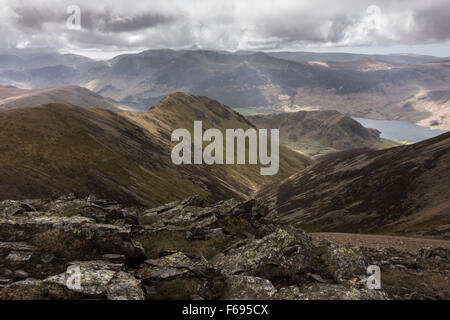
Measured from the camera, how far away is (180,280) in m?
16.4

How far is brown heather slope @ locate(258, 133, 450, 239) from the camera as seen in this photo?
63781 mm

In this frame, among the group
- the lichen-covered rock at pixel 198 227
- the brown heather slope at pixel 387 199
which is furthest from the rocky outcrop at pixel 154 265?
the brown heather slope at pixel 387 199

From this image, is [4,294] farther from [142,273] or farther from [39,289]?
[142,273]

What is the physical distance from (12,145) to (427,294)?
101 m

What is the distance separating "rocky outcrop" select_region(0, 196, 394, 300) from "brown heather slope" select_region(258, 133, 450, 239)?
2942 centimetres

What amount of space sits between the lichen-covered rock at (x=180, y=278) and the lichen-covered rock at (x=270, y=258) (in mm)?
1803

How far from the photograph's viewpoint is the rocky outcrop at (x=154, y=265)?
14.8 m

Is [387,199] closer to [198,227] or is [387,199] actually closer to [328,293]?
[198,227]

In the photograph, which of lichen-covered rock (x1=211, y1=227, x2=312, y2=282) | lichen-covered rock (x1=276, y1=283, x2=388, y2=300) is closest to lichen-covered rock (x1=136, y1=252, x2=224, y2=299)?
lichen-covered rock (x1=211, y1=227, x2=312, y2=282)

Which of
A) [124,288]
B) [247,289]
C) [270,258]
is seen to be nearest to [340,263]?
[270,258]

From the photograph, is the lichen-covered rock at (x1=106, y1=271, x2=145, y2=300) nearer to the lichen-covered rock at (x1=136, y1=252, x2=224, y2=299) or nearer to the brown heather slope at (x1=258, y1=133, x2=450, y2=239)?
the lichen-covered rock at (x1=136, y1=252, x2=224, y2=299)

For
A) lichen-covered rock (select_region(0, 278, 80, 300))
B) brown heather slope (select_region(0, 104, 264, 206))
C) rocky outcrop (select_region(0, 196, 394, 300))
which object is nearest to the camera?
lichen-covered rock (select_region(0, 278, 80, 300))

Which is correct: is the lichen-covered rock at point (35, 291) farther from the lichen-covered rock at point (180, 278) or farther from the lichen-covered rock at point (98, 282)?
the lichen-covered rock at point (180, 278)

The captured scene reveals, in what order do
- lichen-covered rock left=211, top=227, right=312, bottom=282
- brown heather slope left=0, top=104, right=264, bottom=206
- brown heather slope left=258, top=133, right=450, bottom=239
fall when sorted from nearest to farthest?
1. lichen-covered rock left=211, top=227, right=312, bottom=282
2. brown heather slope left=258, top=133, right=450, bottom=239
3. brown heather slope left=0, top=104, right=264, bottom=206
